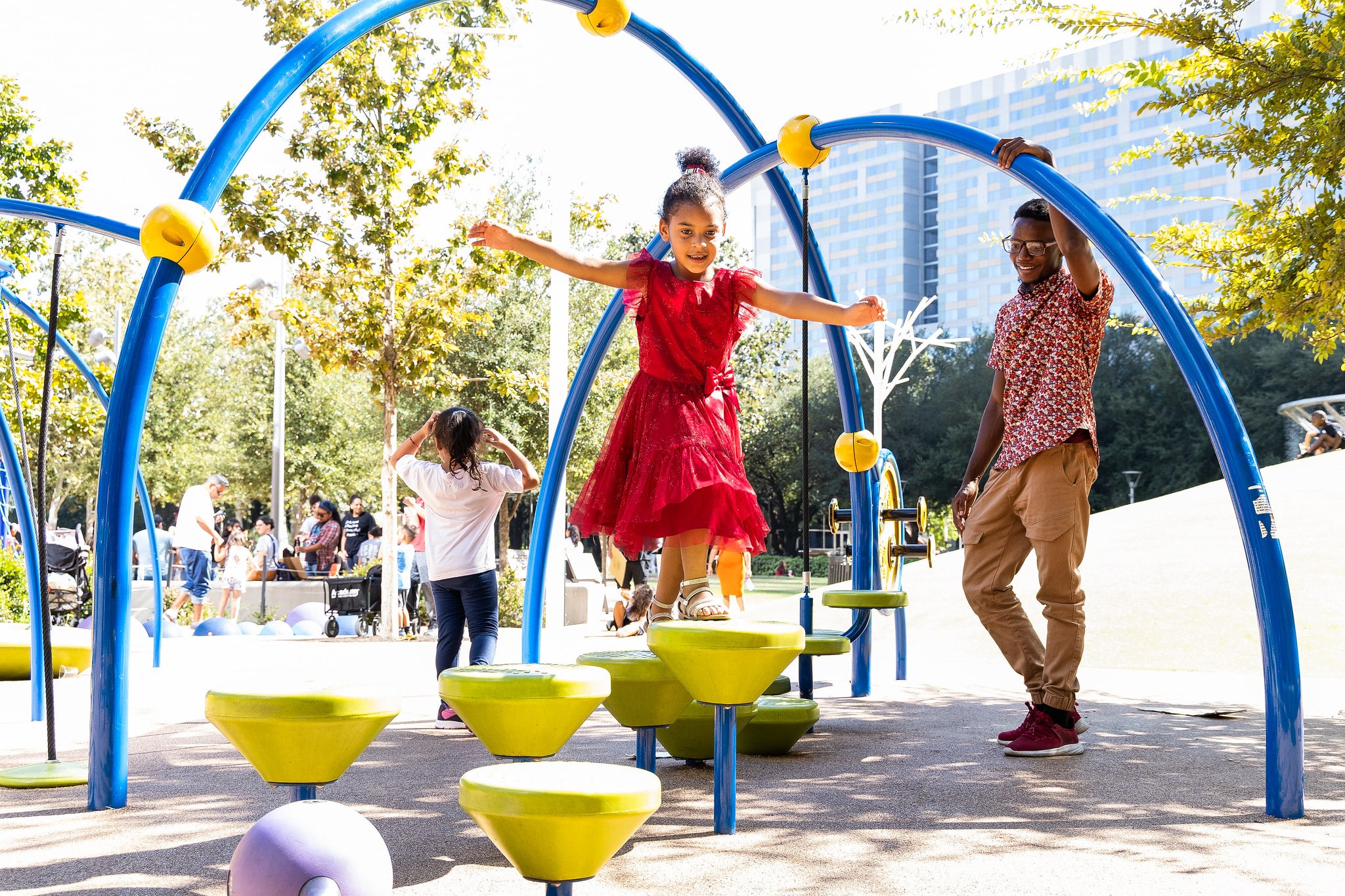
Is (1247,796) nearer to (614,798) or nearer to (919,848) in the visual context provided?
(919,848)

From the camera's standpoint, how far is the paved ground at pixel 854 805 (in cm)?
271

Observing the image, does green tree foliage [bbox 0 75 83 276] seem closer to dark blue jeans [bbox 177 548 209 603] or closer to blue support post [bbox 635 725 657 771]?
dark blue jeans [bbox 177 548 209 603]

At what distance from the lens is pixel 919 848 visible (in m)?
2.97

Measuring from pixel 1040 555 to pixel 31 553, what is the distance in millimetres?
4706

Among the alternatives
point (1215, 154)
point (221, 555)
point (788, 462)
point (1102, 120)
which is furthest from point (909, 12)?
point (1102, 120)

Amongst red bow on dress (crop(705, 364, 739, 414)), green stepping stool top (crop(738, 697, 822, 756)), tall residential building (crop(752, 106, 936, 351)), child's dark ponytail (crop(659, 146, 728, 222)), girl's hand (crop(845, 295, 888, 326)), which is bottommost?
green stepping stool top (crop(738, 697, 822, 756))

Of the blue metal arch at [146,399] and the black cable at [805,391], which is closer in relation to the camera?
the blue metal arch at [146,399]

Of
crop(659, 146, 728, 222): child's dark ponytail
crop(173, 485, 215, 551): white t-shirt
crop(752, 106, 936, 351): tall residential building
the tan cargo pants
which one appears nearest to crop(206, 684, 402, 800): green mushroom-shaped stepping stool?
crop(659, 146, 728, 222): child's dark ponytail

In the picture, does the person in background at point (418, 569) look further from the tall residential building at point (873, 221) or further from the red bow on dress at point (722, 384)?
the tall residential building at point (873, 221)

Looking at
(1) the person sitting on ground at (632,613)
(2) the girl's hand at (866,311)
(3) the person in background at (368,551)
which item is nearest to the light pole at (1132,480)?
(3) the person in background at (368,551)

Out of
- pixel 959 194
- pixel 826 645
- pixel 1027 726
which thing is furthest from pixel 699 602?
pixel 959 194

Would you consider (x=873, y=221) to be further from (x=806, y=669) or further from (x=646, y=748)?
(x=646, y=748)

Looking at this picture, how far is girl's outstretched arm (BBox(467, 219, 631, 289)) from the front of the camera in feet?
12.7

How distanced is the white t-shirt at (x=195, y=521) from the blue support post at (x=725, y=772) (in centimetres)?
1018
